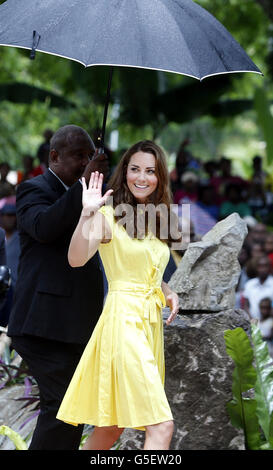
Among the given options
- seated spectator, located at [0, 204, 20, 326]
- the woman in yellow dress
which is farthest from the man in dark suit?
seated spectator, located at [0, 204, 20, 326]

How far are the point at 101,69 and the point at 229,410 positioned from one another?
10.9m

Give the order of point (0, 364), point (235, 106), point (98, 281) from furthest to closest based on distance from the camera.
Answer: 1. point (235, 106)
2. point (0, 364)
3. point (98, 281)

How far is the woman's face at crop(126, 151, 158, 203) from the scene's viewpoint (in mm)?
4520

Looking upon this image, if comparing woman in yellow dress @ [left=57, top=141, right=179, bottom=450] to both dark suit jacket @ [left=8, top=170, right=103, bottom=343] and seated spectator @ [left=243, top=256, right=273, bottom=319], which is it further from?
seated spectator @ [left=243, top=256, right=273, bottom=319]

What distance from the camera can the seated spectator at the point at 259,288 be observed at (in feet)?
31.9

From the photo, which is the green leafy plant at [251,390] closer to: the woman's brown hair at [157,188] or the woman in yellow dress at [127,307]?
the woman in yellow dress at [127,307]

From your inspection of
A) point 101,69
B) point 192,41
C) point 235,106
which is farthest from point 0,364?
point 235,106

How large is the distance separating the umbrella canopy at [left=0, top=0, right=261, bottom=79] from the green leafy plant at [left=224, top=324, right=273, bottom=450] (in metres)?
1.63

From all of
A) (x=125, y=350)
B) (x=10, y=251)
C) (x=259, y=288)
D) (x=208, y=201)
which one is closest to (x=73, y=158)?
(x=125, y=350)

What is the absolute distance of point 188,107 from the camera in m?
16.8

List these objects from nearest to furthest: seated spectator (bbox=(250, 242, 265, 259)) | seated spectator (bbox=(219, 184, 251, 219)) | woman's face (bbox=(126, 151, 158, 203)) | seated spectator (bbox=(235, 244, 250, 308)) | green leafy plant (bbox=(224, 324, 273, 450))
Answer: woman's face (bbox=(126, 151, 158, 203)) → green leafy plant (bbox=(224, 324, 273, 450)) → seated spectator (bbox=(235, 244, 250, 308)) → seated spectator (bbox=(250, 242, 265, 259)) → seated spectator (bbox=(219, 184, 251, 219))

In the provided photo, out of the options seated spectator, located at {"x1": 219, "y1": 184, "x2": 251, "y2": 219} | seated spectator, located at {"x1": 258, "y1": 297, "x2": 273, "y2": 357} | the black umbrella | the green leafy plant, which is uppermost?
seated spectator, located at {"x1": 219, "y1": 184, "x2": 251, "y2": 219}

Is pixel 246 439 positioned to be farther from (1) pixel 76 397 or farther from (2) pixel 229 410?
(1) pixel 76 397

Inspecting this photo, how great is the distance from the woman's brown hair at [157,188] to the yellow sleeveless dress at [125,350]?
10cm
